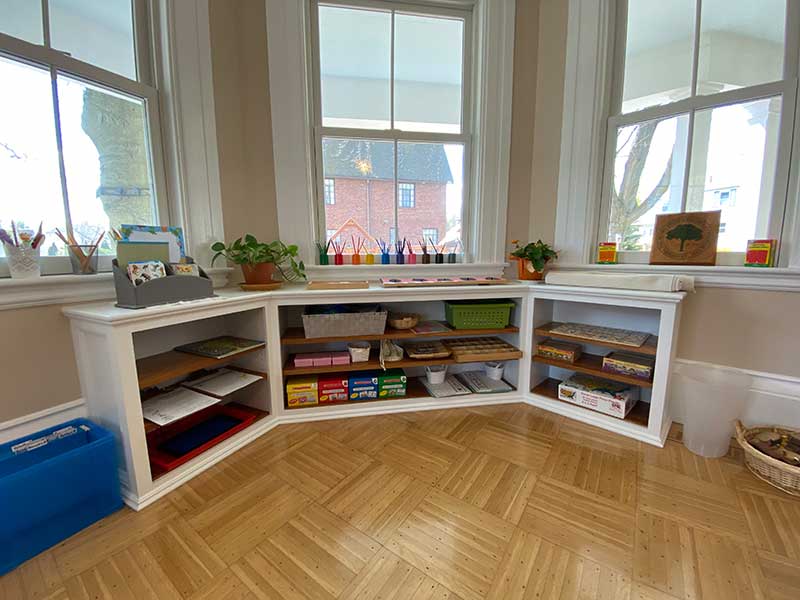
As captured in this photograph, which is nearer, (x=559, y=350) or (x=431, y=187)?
(x=559, y=350)

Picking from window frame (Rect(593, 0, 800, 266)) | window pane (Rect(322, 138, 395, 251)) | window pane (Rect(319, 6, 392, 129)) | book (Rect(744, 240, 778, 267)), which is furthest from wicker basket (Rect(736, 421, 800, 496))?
window pane (Rect(319, 6, 392, 129))

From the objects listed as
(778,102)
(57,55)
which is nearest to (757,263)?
(778,102)

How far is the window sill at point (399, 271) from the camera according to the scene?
2189mm

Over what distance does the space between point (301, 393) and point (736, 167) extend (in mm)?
2585

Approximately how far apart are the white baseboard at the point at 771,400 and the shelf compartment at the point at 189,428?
2.25 m

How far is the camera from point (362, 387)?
199 cm

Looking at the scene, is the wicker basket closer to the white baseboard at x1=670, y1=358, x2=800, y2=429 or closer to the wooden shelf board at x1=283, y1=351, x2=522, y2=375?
the white baseboard at x1=670, y1=358, x2=800, y2=429

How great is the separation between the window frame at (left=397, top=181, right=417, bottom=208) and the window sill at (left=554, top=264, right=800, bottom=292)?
1385 mm

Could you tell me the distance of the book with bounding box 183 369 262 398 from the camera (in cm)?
163

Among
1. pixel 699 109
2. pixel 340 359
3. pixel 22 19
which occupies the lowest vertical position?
pixel 340 359

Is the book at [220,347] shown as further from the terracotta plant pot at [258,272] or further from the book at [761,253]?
the book at [761,253]

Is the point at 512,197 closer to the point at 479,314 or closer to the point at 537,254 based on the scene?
the point at 537,254

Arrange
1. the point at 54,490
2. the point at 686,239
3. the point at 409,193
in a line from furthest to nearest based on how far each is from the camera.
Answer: the point at 409,193, the point at 686,239, the point at 54,490

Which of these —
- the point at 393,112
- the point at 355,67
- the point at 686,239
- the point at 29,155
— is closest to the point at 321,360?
the point at 29,155
